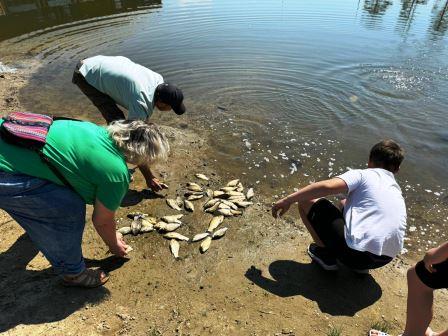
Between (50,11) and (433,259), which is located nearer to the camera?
(433,259)

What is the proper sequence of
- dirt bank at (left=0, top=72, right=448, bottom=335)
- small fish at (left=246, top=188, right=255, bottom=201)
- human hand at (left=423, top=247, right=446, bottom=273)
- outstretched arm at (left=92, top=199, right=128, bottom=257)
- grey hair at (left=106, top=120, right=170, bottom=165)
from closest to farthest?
human hand at (left=423, top=247, right=446, bottom=273) < grey hair at (left=106, top=120, right=170, bottom=165) < outstretched arm at (left=92, top=199, right=128, bottom=257) < dirt bank at (left=0, top=72, right=448, bottom=335) < small fish at (left=246, top=188, right=255, bottom=201)

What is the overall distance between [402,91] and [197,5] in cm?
1373

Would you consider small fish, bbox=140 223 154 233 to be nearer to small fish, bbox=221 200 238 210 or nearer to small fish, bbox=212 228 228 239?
small fish, bbox=212 228 228 239

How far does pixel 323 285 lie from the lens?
4168 mm

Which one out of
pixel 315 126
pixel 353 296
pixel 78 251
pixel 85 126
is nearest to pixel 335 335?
pixel 353 296

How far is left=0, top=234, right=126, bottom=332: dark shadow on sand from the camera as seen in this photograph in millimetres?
3352

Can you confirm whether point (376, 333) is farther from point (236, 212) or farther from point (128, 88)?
point (128, 88)

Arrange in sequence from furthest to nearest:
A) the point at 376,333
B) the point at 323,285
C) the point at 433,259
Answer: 1. the point at 323,285
2. the point at 376,333
3. the point at 433,259

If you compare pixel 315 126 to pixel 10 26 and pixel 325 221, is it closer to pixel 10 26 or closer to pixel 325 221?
pixel 325 221

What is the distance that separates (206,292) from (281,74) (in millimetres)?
8268

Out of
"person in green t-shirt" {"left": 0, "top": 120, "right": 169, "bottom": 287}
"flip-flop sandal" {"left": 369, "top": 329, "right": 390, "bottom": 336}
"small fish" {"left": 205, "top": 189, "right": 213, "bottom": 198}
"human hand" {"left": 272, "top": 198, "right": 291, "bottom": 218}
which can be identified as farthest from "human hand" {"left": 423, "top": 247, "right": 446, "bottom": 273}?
"small fish" {"left": 205, "top": 189, "right": 213, "bottom": 198}

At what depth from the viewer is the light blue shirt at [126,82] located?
4.70m

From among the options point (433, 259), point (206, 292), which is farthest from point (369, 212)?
point (206, 292)

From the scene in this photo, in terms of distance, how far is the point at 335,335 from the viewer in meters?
3.45
